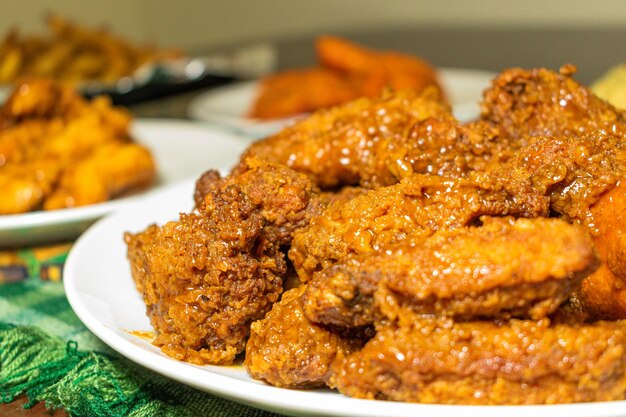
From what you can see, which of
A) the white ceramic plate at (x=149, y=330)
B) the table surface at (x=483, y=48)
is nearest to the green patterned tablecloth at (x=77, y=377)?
the white ceramic plate at (x=149, y=330)

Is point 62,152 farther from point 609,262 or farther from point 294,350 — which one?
point 609,262

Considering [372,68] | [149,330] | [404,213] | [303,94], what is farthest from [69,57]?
→ [404,213]

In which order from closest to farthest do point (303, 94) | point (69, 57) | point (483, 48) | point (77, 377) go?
point (77, 377) < point (303, 94) < point (69, 57) < point (483, 48)

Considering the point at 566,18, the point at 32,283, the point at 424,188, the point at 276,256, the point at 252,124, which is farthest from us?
the point at 566,18

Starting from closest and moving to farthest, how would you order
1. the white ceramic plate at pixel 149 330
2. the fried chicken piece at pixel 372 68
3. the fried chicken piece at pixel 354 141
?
the white ceramic plate at pixel 149 330, the fried chicken piece at pixel 354 141, the fried chicken piece at pixel 372 68

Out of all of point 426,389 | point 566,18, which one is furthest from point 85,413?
point 566,18

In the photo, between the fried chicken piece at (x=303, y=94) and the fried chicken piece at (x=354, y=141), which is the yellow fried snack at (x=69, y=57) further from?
the fried chicken piece at (x=354, y=141)

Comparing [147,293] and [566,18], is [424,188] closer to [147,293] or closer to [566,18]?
[147,293]
